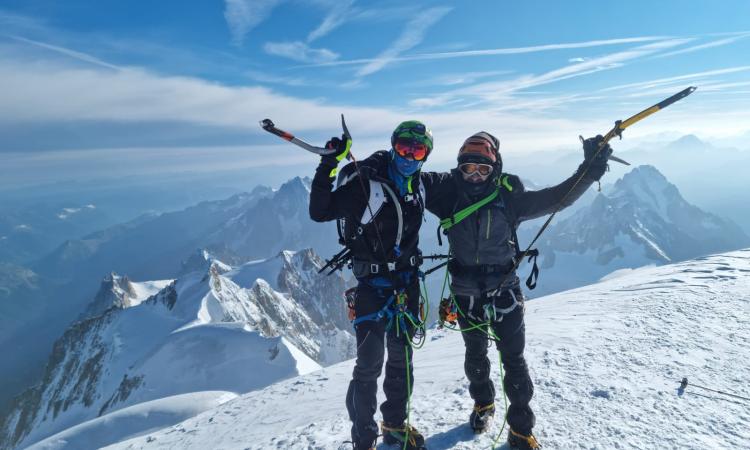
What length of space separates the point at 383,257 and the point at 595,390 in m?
4.52

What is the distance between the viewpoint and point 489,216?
580cm

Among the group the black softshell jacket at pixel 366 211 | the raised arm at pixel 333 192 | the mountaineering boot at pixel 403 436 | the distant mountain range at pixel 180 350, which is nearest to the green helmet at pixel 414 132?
the black softshell jacket at pixel 366 211

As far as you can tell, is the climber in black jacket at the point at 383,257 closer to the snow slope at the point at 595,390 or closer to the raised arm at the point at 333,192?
the raised arm at the point at 333,192

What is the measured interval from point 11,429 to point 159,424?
464 feet

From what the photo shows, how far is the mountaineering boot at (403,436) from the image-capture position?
5.80 meters

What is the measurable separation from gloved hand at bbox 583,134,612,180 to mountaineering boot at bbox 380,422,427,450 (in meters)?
4.45

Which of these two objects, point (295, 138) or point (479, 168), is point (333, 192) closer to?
point (295, 138)

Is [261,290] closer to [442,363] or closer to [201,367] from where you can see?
[201,367]

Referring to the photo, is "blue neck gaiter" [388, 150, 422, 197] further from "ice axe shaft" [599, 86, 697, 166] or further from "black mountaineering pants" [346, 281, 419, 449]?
"ice axe shaft" [599, 86, 697, 166]

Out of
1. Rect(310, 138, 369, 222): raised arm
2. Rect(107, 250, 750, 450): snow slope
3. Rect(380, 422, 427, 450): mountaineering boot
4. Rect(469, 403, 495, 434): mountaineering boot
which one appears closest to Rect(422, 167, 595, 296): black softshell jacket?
Rect(310, 138, 369, 222): raised arm

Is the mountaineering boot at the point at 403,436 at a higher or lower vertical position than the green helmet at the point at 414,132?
lower

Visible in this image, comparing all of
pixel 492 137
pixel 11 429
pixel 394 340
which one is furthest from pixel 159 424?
pixel 11 429

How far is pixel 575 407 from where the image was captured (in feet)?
21.1

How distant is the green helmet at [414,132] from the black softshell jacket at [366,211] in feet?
1.42
